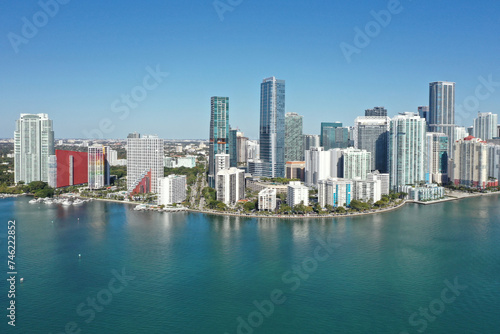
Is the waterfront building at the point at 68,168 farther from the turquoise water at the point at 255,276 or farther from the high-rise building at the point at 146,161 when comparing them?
the turquoise water at the point at 255,276

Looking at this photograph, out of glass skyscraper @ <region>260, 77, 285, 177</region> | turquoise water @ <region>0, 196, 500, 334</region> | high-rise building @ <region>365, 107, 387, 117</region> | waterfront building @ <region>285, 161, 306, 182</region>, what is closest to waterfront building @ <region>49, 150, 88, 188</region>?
turquoise water @ <region>0, 196, 500, 334</region>

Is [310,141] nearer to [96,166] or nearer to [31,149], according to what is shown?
[96,166]

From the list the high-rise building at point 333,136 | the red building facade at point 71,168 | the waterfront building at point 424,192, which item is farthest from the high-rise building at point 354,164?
the red building facade at point 71,168

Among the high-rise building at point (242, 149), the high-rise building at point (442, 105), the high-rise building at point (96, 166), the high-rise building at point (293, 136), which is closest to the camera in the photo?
the high-rise building at point (96, 166)

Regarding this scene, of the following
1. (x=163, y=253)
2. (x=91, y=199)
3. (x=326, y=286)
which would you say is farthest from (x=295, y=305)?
(x=91, y=199)

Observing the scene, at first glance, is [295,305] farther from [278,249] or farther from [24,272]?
[24,272]

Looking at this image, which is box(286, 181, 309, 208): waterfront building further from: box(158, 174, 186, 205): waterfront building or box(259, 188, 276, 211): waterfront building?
box(158, 174, 186, 205): waterfront building
